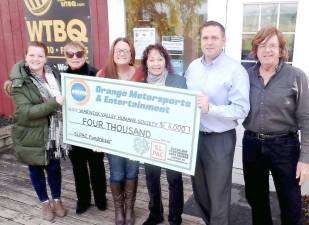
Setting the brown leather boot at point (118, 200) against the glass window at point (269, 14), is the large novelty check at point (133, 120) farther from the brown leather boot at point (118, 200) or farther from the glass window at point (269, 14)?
the glass window at point (269, 14)

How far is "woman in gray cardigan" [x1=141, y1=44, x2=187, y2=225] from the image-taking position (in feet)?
8.30

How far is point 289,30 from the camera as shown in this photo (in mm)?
3432

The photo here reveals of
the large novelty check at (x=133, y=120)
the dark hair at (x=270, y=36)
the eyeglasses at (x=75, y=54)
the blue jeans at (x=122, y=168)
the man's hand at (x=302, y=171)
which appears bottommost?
the blue jeans at (x=122, y=168)

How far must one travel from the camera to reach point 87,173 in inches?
129

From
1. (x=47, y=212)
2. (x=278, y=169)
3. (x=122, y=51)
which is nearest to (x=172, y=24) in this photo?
(x=122, y=51)

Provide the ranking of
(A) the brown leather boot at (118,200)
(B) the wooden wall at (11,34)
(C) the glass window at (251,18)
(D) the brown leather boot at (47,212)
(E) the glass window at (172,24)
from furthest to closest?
(B) the wooden wall at (11,34), (E) the glass window at (172,24), (C) the glass window at (251,18), (D) the brown leather boot at (47,212), (A) the brown leather boot at (118,200)

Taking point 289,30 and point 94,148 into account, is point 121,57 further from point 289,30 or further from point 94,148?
point 289,30

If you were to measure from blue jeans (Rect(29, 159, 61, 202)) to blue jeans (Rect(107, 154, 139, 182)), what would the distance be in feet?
1.86

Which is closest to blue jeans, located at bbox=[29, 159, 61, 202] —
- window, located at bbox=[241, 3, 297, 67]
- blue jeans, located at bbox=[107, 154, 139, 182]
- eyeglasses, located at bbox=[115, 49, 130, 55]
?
blue jeans, located at bbox=[107, 154, 139, 182]

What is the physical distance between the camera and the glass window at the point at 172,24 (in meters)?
3.93

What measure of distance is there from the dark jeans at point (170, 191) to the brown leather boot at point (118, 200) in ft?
0.87

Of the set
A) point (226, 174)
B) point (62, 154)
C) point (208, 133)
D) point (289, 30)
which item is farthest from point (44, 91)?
point (289, 30)

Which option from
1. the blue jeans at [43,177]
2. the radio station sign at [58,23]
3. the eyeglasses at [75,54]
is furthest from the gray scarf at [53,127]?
the radio station sign at [58,23]

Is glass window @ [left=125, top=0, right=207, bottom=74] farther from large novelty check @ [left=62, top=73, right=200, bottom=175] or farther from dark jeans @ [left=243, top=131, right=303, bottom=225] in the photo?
dark jeans @ [left=243, top=131, right=303, bottom=225]
